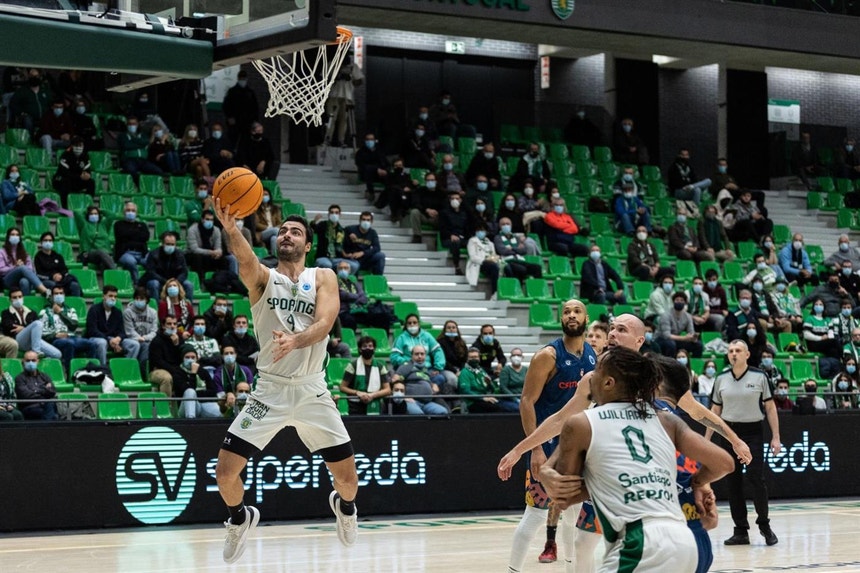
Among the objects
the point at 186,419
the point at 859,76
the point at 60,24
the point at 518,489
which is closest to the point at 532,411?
the point at 60,24

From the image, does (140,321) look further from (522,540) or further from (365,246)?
(522,540)

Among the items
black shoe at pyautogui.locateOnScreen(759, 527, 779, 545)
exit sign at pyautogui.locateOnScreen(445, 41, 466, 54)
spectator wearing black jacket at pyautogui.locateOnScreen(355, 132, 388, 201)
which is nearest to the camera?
black shoe at pyautogui.locateOnScreen(759, 527, 779, 545)

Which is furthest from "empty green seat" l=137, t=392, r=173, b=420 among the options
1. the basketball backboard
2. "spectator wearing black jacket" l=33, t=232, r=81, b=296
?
the basketball backboard

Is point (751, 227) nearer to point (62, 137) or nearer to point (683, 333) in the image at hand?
point (683, 333)

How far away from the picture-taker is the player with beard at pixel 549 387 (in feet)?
27.5

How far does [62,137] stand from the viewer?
19.6 metres

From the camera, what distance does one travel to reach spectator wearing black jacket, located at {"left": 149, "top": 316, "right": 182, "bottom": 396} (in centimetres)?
1485

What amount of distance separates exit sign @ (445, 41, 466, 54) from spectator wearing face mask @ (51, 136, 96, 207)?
1180 centimetres

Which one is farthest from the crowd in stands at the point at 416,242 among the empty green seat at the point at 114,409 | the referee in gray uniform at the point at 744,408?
the referee in gray uniform at the point at 744,408

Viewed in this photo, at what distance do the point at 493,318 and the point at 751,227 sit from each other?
6861 millimetres

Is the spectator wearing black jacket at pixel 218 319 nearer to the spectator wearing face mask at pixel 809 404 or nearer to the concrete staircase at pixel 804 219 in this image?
the spectator wearing face mask at pixel 809 404

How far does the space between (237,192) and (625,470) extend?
3902 millimetres

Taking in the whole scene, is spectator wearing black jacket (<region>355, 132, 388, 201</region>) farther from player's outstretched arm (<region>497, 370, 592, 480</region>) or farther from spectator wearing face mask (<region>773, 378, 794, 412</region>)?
player's outstretched arm (<region>497, 370, 592, 480</region>)

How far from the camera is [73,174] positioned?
1861 centimetres
